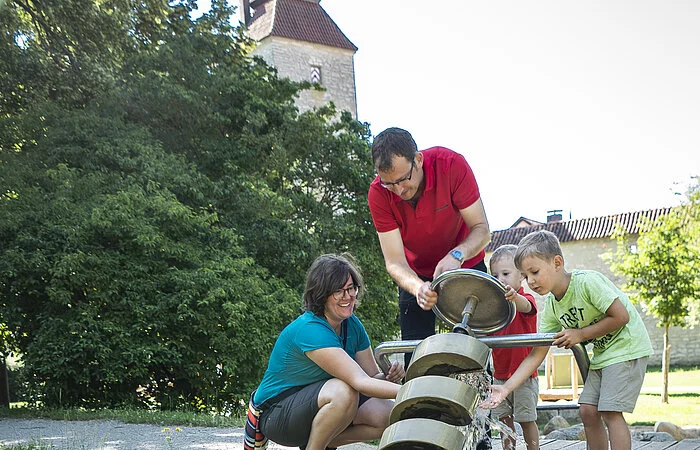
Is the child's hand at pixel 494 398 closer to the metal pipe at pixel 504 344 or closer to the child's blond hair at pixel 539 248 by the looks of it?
the metal pipe at pixel 504 344

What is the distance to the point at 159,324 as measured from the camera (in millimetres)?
11383

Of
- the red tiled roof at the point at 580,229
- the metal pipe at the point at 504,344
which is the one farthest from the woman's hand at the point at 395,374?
A: the red tiled roof at the point at 580,229

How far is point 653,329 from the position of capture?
3122cm

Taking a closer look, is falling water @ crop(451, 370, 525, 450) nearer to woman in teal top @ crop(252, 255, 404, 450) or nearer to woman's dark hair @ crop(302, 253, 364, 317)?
woman in teal top @ crop(252, 255, 404, 450)

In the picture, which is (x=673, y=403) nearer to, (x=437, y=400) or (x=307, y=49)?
(x=437, y=400)

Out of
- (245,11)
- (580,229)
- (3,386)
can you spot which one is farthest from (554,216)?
(3,386)

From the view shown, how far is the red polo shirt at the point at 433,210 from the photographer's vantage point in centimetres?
366

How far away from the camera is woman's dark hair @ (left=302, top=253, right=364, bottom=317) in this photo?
11.7 feet

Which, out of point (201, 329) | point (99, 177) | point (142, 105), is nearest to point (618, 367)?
point (201, 329)

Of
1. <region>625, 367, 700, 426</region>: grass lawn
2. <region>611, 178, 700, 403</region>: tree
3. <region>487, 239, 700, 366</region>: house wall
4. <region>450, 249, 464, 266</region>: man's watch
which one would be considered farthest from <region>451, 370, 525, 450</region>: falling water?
<region>487, 239, 700, 366</region>: house wall

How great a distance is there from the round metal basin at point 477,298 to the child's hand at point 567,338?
0.16 meters

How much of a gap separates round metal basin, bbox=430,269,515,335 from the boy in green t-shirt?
2.09 ft

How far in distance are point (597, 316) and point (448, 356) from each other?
4.74 feet

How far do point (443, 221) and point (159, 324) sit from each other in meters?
8.36
